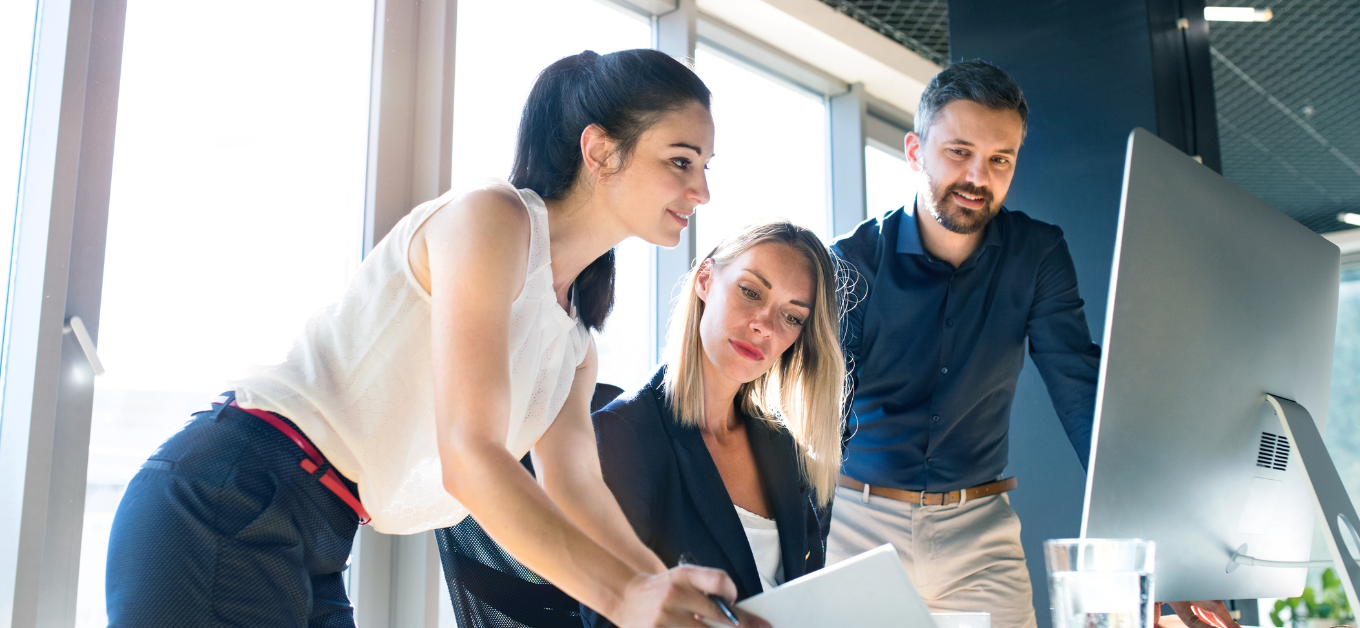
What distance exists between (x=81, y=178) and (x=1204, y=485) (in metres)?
1.80

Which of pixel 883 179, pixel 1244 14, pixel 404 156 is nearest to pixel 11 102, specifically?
pixel 404 156

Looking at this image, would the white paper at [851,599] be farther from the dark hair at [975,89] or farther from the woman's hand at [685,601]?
the dark hair at [975,89]

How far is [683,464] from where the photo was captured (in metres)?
1.41

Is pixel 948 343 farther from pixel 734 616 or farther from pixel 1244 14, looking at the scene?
pixel 1244 14

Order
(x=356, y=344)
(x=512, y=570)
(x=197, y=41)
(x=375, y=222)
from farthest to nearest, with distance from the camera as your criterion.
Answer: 1. (x=375, y=222)
2. (x=197, y=41)
3. (x=512, y=570)
4. (x=356, y=344)

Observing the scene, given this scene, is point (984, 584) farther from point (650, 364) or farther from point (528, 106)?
point (650, 364)

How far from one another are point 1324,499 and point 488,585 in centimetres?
94

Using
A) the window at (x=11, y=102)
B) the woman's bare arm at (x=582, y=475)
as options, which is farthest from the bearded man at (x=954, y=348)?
the window at (x=11, y=102)

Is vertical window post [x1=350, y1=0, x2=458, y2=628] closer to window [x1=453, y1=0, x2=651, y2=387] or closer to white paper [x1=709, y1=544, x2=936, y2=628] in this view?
window [x1=453, y1=0, x2=651, y2=387]

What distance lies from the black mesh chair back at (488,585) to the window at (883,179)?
301 cm

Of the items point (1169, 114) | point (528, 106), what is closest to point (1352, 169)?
point (1169, 114)

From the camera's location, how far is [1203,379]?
91cm

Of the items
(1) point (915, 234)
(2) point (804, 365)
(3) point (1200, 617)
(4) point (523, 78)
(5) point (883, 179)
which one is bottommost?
(3) point (1200, 617)

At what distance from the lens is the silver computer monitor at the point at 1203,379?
84 centimetres
